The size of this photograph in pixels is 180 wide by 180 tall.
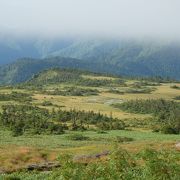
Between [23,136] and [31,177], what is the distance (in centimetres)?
5418

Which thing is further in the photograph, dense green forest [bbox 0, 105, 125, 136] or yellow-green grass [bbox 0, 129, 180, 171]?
dense green forest [bbox 0, 105, 125, 136]

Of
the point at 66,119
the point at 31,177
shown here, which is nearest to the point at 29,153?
the point at 31,177

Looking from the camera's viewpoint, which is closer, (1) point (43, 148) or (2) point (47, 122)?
(1) point (43, 148)

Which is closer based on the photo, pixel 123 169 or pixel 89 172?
pixel 89 172

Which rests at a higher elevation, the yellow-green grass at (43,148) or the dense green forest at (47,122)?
the yellow-green grass at (43,148)

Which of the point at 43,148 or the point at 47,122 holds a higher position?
the point at 43,148

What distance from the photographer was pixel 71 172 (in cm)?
3512

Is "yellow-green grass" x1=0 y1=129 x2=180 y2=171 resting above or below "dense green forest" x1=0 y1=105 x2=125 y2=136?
above

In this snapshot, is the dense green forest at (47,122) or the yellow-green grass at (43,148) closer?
the yellow-green grass at (43,148)

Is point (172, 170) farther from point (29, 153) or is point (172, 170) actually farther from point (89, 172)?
point (29, 153)

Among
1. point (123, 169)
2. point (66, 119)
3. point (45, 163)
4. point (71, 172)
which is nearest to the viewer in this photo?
point (71, 172)

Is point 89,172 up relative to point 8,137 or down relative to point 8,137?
up

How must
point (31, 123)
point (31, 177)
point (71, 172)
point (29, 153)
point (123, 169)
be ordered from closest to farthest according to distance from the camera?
point (71, 172) → point (123, 169) → point (31, 177) → point (29, 153) → point (31, 123)

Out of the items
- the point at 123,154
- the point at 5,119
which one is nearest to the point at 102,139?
the point at 5,119
